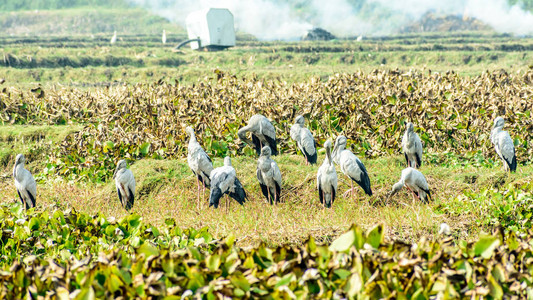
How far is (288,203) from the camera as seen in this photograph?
916 centimetres

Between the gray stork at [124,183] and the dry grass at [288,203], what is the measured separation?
0.95 ft

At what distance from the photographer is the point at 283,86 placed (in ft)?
47.9

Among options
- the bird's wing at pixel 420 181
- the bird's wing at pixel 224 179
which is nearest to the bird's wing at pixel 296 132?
the bird's wing at pixel 224 179

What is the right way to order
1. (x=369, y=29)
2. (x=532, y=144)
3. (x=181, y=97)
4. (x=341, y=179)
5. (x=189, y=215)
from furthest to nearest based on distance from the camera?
1. (x=369, y=29)
2. (x=181, y=97)
3. (x=532, y=144)
4. (x=341, y=179)
5. (x=189, y=215)

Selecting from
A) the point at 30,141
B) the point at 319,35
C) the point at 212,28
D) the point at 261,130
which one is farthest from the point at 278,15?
the point at 261,130

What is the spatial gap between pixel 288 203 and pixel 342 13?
10339 cm

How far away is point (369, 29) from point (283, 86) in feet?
292

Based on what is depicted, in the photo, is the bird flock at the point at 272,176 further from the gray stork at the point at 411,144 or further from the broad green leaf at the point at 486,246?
the broad green leaf at the point at 486,246

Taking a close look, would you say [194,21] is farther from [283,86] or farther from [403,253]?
[403,253]

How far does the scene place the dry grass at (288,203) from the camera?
22.6 feet

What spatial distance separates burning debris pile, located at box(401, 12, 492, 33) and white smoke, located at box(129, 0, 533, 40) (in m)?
0.98

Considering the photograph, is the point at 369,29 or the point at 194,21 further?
the point at 369,29

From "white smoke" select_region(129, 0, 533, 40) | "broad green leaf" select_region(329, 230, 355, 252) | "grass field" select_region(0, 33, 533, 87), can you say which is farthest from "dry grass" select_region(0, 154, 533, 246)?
"white smoke" select_region(129, 0, 533, 40)

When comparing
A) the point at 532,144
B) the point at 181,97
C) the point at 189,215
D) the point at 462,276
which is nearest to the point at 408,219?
the point at 189,215
